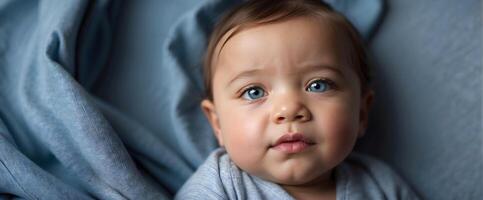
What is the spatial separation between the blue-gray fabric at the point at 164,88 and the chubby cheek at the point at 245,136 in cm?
18

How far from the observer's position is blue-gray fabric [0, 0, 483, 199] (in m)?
1.17

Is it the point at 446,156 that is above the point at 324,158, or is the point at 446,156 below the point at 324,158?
below

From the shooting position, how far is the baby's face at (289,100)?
1.06 meters

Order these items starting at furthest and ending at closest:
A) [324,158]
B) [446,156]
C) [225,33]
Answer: [446,156] < [225,33] < [324,158]

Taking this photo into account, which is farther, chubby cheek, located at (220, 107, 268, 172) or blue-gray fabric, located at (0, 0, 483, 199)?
blue-gray fabric, located at (0, 0, 483, 199)

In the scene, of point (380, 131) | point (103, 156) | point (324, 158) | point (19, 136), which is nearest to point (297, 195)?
point (324, 158)

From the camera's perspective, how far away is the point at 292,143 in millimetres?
1050

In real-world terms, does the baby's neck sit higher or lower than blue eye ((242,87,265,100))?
lower

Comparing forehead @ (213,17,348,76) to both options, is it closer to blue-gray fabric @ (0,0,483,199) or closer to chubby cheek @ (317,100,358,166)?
chubby cheek @ (317,100,358,166)

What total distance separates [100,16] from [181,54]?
0.63 ft

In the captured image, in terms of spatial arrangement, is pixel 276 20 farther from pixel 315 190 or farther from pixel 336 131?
pixel 315 190

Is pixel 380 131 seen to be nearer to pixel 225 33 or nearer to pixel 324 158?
pixel 324 158

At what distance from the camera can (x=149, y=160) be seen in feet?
4.13

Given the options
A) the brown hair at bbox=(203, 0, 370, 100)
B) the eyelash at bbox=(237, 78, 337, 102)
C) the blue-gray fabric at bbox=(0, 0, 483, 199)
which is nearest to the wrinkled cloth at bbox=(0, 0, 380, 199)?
the blue-gray fabric at bbox=(0, 0, 483, 199)
